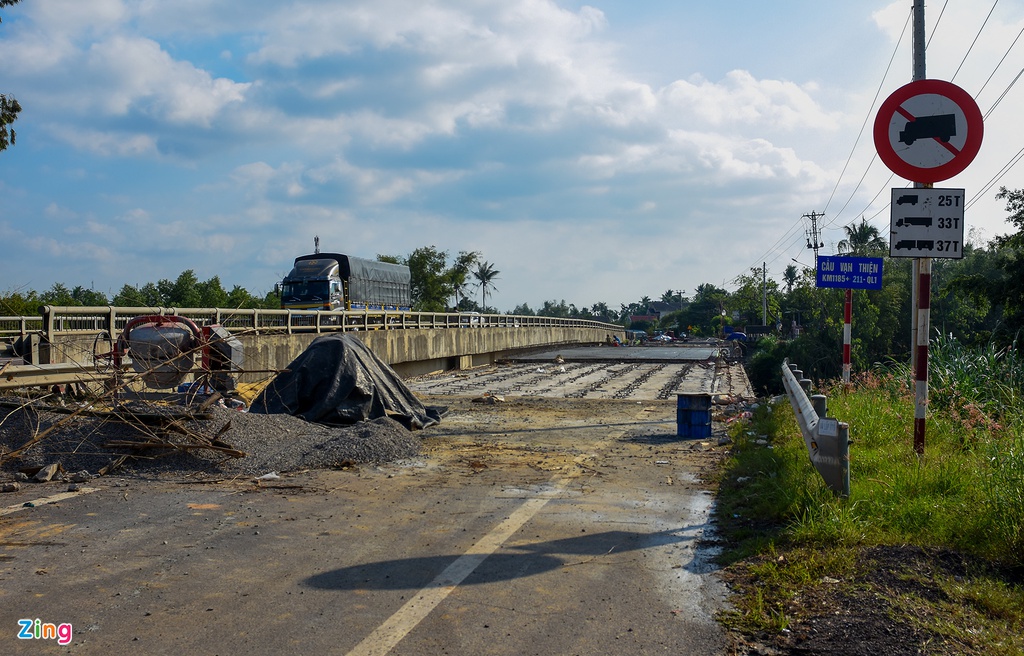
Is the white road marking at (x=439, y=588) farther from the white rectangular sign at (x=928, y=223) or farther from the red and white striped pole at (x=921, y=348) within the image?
the white rectangular sign at (x=928, y=223)

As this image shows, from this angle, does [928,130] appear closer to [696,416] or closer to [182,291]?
[696,416]

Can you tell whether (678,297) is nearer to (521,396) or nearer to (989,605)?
(521,396)

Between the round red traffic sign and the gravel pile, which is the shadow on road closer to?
the round red traffic sign

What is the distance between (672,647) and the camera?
4.06 m

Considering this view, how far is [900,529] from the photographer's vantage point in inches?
221

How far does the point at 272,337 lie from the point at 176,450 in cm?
857

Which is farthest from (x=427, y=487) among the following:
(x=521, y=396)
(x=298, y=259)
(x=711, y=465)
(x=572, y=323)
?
(x=572, y=323)

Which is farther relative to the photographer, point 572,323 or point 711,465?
point 572,323

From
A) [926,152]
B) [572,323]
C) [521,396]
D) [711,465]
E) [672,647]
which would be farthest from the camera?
[572,323]

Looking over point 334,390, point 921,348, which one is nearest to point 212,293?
point 334,390

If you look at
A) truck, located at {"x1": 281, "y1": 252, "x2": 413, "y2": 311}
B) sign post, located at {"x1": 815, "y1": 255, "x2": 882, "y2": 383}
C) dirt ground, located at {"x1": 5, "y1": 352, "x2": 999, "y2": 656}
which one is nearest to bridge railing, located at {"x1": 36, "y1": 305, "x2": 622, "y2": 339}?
dirt ground, located at {"x1": 5, "y1": 352, "x2": 999, "y2": 656}

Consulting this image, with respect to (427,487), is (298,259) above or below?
above

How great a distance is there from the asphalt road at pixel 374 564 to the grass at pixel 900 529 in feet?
1.22

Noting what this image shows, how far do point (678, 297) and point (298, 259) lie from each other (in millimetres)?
167499
